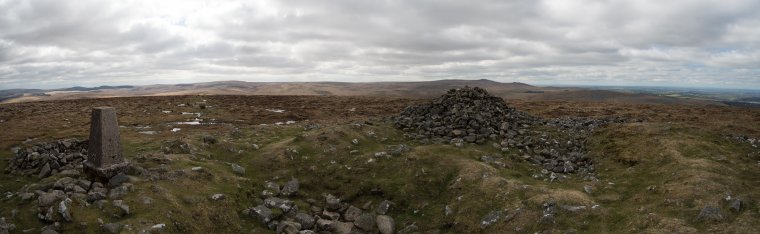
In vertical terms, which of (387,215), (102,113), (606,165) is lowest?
(387,215)

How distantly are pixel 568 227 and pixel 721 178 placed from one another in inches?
287

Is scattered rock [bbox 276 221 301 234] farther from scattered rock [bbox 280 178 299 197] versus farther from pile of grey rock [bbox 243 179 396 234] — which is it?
scattered rock [bbox 280 178 299 197]

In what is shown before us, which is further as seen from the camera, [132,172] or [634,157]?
[634,157]

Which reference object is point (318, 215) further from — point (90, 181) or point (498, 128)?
point (498, 128)

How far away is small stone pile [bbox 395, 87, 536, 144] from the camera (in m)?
27.4

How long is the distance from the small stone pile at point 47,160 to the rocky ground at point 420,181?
3.7 inches

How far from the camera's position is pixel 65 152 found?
24.5 meters

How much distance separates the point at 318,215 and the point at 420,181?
5.16m

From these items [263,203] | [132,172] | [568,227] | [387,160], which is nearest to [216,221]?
[263,203]

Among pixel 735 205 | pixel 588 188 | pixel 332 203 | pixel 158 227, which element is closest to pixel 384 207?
pixel 332 203

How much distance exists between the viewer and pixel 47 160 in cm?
2244

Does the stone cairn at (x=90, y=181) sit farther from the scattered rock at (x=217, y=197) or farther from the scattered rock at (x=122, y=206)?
the scattered rock at (x=217, y=197)

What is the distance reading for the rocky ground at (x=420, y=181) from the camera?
49.3 ft

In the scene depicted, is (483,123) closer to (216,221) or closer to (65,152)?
(216,221)
